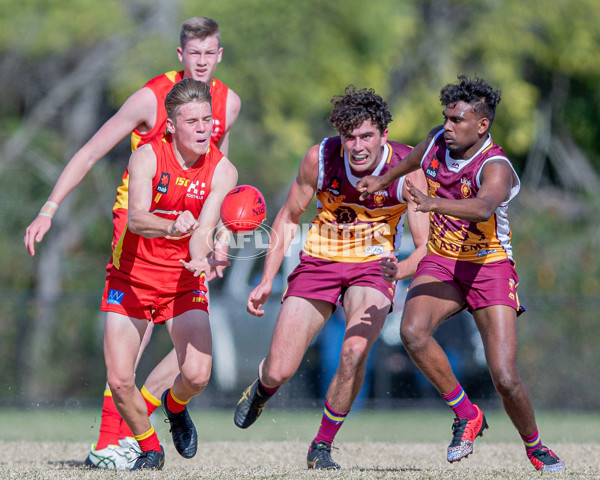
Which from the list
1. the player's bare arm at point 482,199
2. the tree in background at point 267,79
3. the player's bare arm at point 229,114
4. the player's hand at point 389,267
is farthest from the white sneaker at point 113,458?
the tree in background at point 267,79

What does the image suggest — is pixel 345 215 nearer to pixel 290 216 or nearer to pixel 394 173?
pixel 290 216

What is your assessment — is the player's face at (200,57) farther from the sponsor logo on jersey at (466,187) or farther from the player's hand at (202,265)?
the sponsor logo on jersey at (466,187)

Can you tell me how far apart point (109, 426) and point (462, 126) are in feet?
10.2

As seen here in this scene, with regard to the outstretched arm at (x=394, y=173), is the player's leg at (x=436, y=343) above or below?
below

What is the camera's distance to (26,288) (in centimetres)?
1593

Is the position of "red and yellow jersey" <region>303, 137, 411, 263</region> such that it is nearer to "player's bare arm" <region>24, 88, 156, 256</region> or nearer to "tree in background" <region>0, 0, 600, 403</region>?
"player's bare arm" <region>24, 88, 156, 256</region>

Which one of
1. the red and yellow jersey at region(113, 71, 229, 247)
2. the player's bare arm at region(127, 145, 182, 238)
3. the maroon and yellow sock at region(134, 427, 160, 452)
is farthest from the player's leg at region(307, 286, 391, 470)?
the red and yellow jersey at region(113, 71, 229, 247)

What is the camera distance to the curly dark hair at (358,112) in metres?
5.93

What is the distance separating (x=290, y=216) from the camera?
6438 mm

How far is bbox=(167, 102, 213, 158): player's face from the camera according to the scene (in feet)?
18.5

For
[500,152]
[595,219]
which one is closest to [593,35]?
[595,219]

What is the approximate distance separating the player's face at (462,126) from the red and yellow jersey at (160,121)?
1699mm

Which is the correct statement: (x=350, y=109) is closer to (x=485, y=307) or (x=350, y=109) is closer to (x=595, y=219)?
(x=485, y=307)

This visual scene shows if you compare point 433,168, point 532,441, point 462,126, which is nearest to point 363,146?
point 433,168
